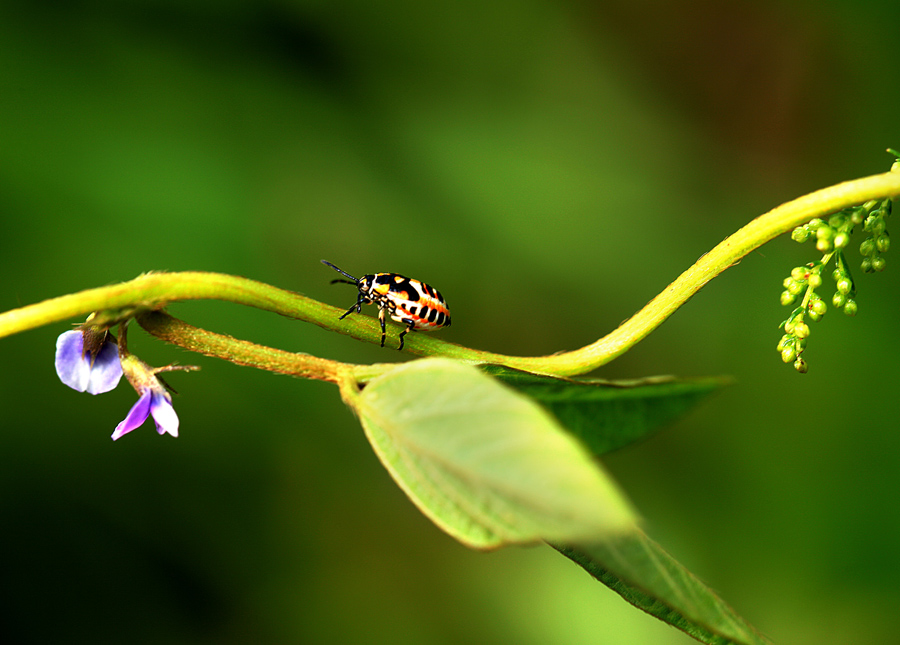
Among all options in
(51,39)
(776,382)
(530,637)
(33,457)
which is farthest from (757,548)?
(51,39)

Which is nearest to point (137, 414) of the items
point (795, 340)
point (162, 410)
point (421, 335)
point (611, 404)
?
point (162, 410)

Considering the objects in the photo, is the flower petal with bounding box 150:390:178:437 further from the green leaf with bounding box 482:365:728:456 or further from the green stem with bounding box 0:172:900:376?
the green leaf with bounding box 482:365:728:456

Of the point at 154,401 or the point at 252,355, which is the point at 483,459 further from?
the point at 154,401

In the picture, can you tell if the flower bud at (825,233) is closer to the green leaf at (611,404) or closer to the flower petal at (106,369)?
the green leaf at (611,404)

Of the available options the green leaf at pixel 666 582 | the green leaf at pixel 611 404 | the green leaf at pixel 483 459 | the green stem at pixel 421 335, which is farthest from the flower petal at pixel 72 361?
the green leaf at pixel 666 582

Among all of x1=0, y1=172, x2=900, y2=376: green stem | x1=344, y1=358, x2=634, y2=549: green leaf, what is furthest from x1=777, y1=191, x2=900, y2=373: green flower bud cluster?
x1=344, y1=358, x2=634, y2=549: green leaf
